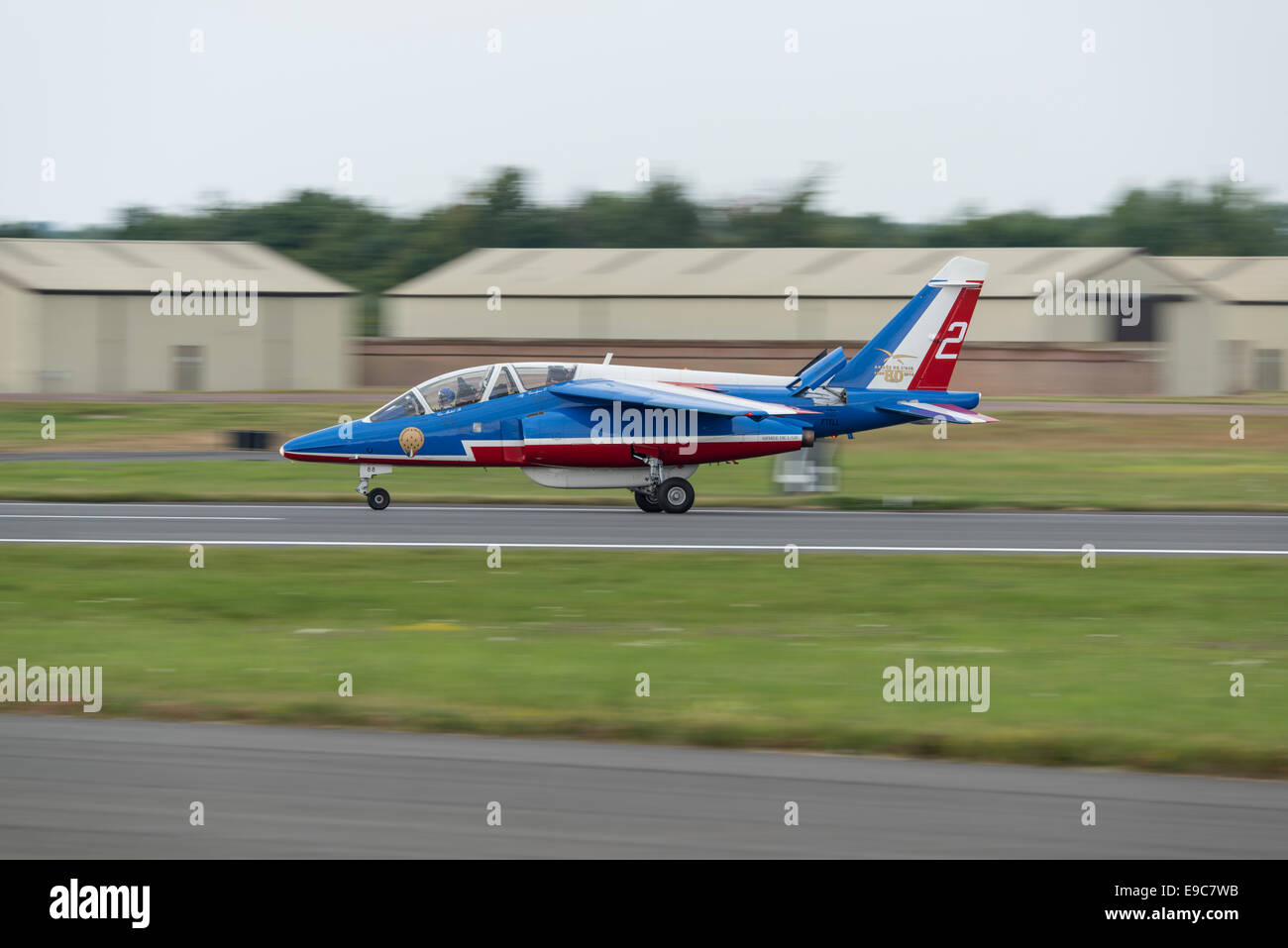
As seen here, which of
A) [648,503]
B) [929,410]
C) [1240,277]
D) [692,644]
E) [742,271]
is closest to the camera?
[692,644]

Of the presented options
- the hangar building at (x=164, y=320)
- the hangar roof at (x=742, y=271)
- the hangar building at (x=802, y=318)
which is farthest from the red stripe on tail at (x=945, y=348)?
the hangar building at (x=164, y=320)

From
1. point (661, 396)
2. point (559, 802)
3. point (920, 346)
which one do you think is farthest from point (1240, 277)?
A: point (559, 802)

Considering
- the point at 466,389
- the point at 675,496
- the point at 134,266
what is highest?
the point at 134,266

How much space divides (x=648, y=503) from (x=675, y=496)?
0.52 meters

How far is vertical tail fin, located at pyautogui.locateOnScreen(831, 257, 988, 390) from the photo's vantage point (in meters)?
26.3

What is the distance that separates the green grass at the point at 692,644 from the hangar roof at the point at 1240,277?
59.0 metres

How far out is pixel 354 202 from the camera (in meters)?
111

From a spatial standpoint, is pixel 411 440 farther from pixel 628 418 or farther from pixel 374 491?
pixel 628 418

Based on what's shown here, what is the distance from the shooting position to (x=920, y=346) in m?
26.4

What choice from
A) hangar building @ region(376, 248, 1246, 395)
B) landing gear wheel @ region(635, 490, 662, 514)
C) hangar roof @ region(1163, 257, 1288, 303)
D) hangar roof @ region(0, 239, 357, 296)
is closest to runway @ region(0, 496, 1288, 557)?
landing gear wheel @ region(635, 490, 662, 514)

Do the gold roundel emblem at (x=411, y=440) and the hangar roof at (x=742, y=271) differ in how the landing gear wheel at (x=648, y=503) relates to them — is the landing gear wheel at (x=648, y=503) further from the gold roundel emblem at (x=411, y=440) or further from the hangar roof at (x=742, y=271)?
the hangar roof at (x=742, y=271)

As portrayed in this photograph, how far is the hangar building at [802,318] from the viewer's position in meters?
67.6

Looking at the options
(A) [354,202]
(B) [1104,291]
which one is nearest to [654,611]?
(B) [1104,291]

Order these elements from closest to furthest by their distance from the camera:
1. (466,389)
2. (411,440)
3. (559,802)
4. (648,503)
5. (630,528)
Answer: (559,802) → (630,528) → (411,440) → (466,389) → (648,503)
